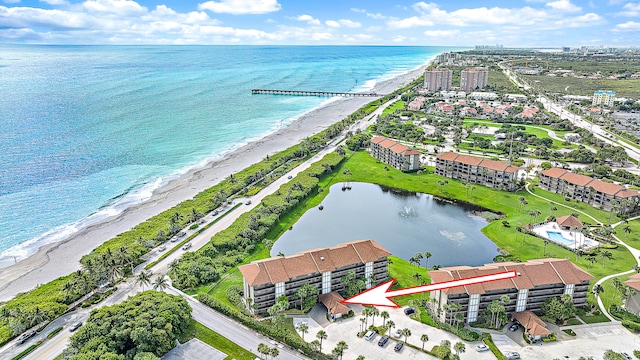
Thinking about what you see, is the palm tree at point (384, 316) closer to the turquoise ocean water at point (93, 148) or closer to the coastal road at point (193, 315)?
the coastal road at point (193, 315)

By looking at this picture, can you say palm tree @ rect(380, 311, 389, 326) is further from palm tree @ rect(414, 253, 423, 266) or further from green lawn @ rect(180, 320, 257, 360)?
green lawn @ rect(180, 320, 257, 360)

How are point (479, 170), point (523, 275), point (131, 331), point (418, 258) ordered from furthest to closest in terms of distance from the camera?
point (479, 170), point (418, 258), point (523, 275), point (131, 331)

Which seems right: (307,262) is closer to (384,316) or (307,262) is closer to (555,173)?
(384,316)

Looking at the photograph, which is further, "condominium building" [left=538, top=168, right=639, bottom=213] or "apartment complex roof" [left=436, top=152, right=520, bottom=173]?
"apartment complex roof" [left=436, top=152, right=520, bottom=173]

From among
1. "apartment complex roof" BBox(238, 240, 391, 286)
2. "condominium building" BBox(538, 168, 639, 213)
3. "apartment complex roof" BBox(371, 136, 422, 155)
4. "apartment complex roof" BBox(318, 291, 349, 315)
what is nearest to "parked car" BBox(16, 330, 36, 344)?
"apartment complex roof" BBox(238, 240, 391, 286)

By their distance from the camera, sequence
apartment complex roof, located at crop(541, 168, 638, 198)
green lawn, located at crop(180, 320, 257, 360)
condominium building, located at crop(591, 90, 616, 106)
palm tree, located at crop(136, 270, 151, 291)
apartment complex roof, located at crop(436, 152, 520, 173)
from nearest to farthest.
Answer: green lawn, located at crop(180, 320, 257, 360) → palm tree, located at crop(136, 270, 151, 291) → apartment complex roof, located at crop(541, 168, 638, 198) → apartment complex roof, located at crop(436, 152, 520, 173) → condominium building, located at crop(591, 90, 616, 106)

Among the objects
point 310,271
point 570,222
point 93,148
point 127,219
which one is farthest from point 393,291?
point 93,148

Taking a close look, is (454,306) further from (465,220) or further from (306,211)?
(306,211)

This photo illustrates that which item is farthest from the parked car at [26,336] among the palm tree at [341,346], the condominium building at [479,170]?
the condominium building at [479,170]
